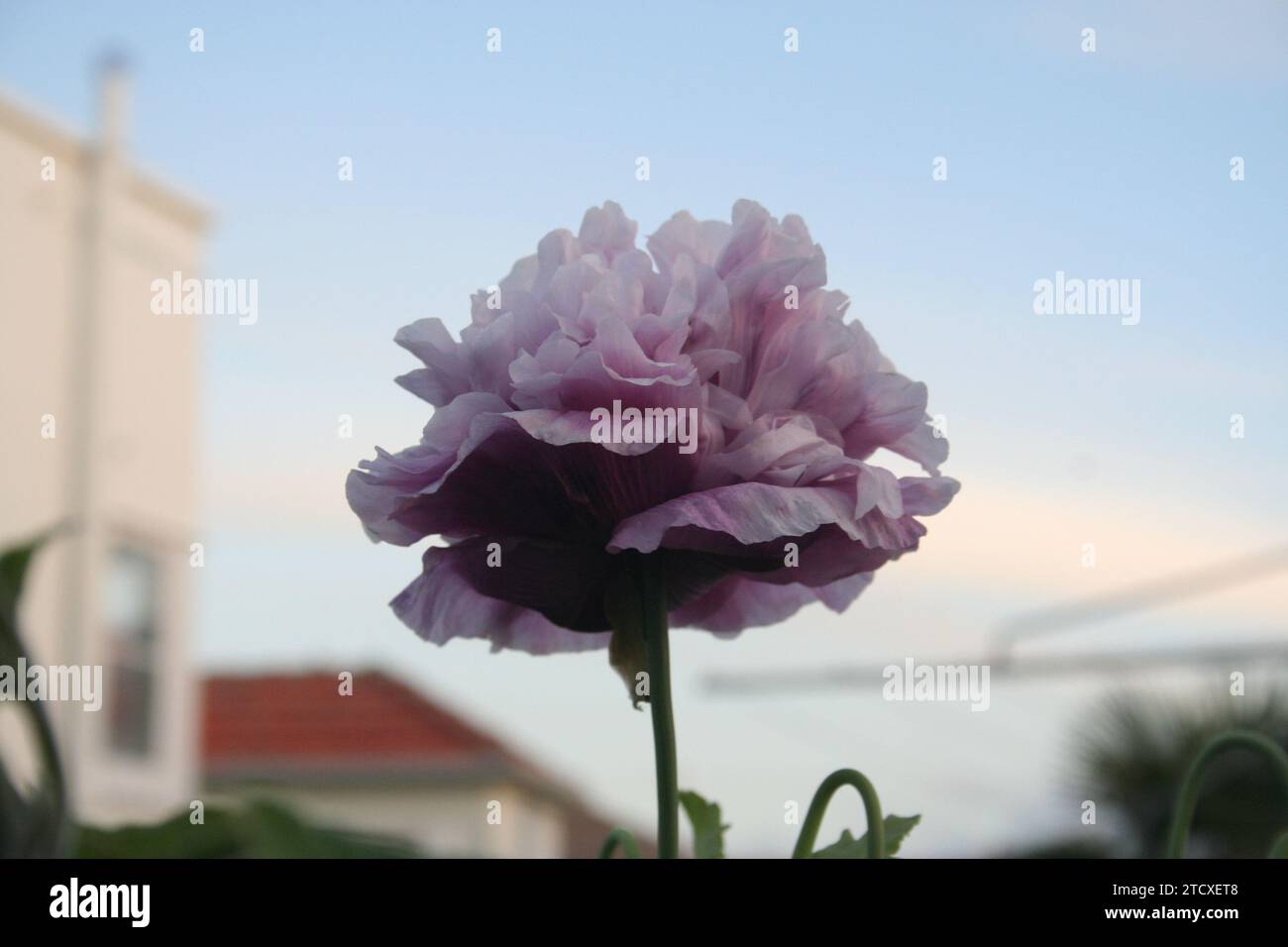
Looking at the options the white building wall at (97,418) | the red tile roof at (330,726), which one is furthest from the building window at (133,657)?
the red tile roof at (330,726)

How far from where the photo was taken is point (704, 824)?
0.47 m

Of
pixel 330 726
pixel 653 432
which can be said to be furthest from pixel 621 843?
pixel 330 726

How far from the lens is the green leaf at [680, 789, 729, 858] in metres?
0.47

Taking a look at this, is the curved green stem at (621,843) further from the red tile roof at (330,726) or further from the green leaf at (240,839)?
the red tile roof at (330,726)

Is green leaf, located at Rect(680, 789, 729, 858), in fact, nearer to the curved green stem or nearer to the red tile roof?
the curved green stem

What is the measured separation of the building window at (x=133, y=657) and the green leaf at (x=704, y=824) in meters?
5.94

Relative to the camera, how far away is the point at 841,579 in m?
0.43

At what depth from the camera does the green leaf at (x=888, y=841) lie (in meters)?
0.42

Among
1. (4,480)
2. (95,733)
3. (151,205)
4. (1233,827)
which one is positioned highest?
(151,205)

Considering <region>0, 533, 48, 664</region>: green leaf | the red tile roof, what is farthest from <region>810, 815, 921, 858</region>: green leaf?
the red tile roof

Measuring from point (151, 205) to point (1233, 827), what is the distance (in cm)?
491

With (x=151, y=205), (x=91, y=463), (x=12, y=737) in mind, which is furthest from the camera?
(x=151, y=205)
